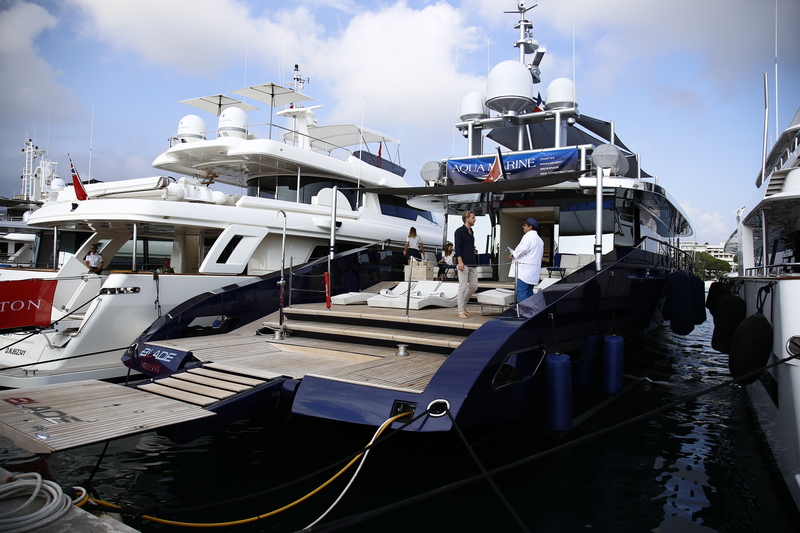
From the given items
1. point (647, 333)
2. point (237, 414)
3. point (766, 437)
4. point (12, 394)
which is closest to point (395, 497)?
point (237, 414)

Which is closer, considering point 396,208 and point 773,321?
point 773,321

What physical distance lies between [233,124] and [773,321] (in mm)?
11522

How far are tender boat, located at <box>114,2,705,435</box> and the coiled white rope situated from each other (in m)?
1.27

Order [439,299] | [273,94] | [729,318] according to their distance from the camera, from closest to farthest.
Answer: [439,299]
[729,318]
[273,94]

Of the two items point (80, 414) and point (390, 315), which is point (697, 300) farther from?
point (80, 414)

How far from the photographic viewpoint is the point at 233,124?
12.8 m

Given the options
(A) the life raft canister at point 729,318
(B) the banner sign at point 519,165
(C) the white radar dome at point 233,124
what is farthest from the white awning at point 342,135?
(A) the life raft canister at point 729,318

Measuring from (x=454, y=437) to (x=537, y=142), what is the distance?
9.37m

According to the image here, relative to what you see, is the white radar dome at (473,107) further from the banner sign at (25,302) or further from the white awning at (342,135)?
the banner sign at (25,302)

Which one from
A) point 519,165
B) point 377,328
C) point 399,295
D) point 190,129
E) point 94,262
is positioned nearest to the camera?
point 377,328

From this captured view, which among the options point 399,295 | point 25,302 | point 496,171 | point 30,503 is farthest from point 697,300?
point 25,302

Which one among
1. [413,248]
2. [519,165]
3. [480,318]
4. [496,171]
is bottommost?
[480,318]

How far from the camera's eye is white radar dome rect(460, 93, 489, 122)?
11414 millimetres

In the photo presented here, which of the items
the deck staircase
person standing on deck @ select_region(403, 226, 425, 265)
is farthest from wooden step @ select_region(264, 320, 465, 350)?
person standing on deck @ select_region(403, 226, 425, 265)
